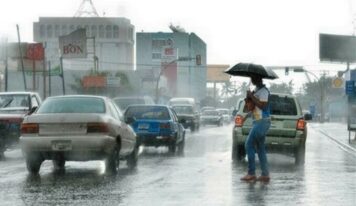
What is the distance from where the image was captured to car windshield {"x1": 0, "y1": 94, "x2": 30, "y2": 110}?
68.8ft

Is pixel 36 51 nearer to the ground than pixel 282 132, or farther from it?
farther from it

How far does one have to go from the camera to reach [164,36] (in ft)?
468

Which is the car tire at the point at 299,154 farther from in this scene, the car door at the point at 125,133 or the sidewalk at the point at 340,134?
the sidewalk at the point at 340,134

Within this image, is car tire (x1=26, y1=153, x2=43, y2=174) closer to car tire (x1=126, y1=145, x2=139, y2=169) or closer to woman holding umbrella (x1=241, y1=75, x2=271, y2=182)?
car tire (x1=126, y1=145, x2=139, y2=169)

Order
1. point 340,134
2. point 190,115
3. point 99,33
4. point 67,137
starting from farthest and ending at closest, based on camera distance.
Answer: point 99,33, point 190,115, point 340,134, point 67,137

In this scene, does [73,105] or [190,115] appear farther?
[190,115]

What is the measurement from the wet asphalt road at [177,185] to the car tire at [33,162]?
180 millimetres

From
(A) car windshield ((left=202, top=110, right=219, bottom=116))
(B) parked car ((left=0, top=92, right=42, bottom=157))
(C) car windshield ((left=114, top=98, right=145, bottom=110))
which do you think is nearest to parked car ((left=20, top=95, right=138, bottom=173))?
(B) parked car ((left=0, top=92, right=42, bottom=157))

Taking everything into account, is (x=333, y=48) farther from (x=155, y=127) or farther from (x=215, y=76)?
(x=215, y=76)

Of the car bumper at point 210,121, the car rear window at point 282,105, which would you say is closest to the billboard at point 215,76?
the car bumper at point 210,121

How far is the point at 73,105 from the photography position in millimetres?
14844

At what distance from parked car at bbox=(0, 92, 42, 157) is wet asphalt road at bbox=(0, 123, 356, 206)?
6.66 feet

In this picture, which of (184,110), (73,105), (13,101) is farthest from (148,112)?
(184,110)

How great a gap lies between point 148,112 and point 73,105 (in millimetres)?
8665
